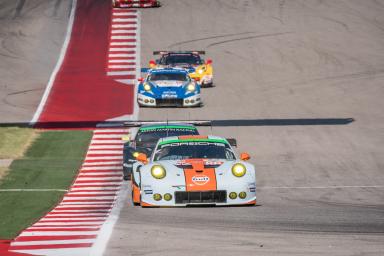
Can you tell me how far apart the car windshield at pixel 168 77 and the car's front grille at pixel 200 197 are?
57.1ft

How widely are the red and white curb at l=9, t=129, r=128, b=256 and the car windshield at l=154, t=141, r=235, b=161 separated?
129 centimetres

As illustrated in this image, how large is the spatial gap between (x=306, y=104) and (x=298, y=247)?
21.5 meters

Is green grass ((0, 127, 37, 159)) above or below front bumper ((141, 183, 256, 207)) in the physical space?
above

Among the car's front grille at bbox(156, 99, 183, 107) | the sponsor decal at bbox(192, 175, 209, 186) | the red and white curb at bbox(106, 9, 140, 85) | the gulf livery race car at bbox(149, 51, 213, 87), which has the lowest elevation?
the sponsor decal at bbox(192, 175, 209, 186)

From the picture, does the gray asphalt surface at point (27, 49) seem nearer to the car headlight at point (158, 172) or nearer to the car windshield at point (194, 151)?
the car windshield at point (194, 151)

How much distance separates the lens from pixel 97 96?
35.6 metres

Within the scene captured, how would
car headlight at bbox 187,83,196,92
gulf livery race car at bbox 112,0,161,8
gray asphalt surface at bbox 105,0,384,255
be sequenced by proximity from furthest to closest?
gulf livery race car at bbox 112,0,161,8
car headlight at bbox 187,83,196,92
gray asphalt surface at bbox 105,0,384,255

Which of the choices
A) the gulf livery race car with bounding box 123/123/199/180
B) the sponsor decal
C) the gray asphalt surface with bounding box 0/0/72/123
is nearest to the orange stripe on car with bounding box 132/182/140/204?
the sponsor decal

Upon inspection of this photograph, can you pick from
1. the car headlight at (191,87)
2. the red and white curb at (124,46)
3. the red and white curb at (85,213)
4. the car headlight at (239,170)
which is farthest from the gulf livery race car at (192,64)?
the car headlight at (239,170)

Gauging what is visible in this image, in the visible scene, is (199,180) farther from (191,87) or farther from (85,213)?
(191,87)

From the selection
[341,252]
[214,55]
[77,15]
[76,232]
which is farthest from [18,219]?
[77,15]

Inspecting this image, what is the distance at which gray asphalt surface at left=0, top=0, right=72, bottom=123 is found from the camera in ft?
113

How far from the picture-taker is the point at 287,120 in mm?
30828

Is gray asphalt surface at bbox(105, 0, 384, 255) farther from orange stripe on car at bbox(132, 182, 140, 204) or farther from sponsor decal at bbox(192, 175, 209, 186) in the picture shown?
sponsor decal at bbox(192, 175, 209, 186)
